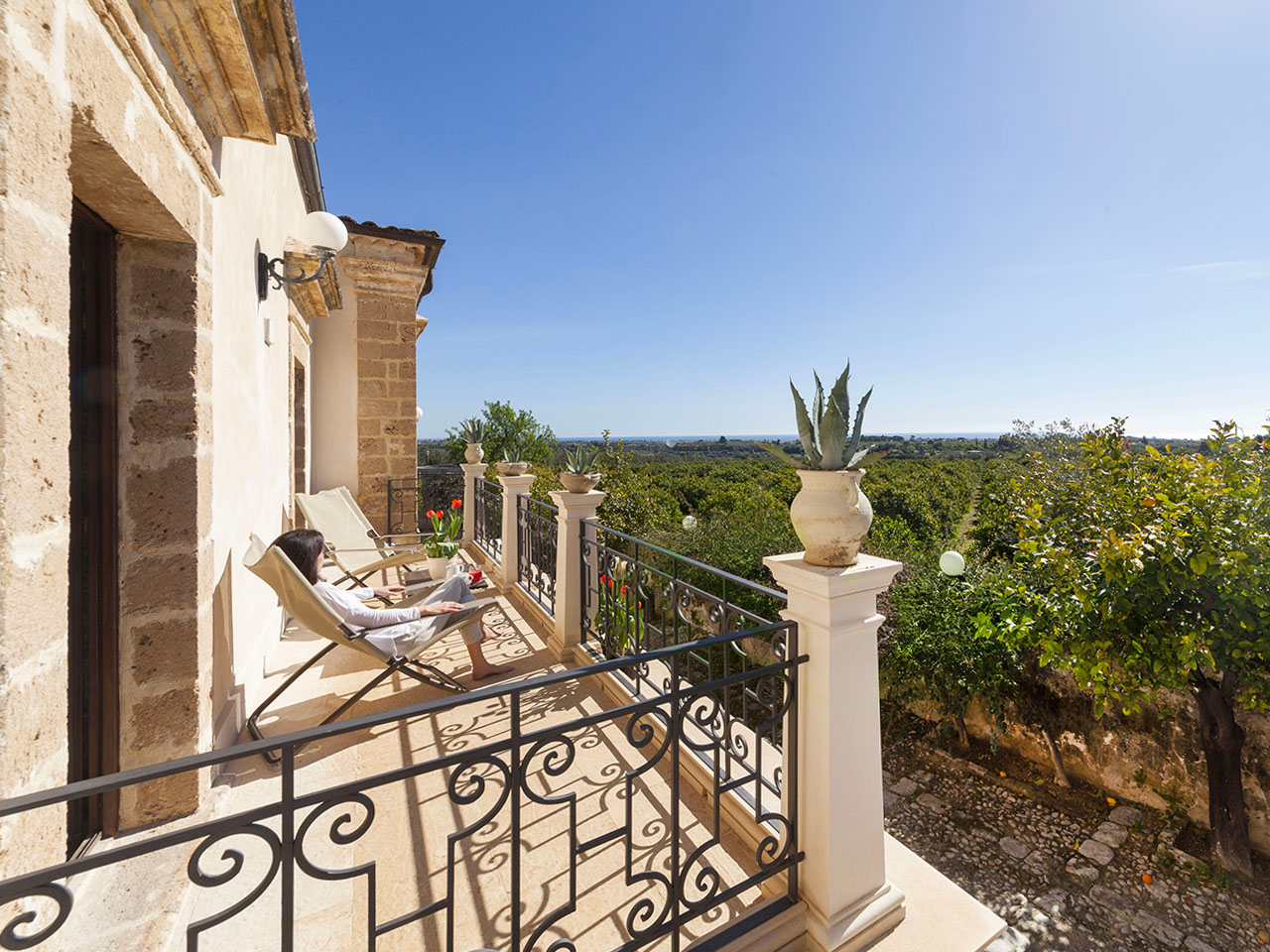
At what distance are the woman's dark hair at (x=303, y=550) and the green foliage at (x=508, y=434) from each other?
1150cm

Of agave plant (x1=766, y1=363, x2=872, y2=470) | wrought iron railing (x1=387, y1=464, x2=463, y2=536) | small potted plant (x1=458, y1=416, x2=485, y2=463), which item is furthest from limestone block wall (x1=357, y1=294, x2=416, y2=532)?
agave plant (x1=766, y1=363, x2=872, y2=470)

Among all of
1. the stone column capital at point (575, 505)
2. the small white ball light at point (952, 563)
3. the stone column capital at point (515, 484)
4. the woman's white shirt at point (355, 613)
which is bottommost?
the small white ball light at point (952, 563)

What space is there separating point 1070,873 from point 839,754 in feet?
11.2

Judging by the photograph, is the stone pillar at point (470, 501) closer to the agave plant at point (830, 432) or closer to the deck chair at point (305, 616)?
the deck chair at point (305, 616)

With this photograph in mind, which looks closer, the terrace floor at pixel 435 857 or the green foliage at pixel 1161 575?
the terrace floor at pixel 435 857

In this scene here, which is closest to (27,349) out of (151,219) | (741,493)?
(151,219)

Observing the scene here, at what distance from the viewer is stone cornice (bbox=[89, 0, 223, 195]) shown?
4.15 feet

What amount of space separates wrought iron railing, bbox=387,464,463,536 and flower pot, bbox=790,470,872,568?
7253 millimetres

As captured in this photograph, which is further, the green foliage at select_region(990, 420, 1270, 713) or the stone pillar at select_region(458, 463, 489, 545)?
the stone pillar at select_region(458, 463, 489, 545)

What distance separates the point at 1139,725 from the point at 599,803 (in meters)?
4.86

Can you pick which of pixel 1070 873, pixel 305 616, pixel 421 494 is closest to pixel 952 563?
pixel 1070 873

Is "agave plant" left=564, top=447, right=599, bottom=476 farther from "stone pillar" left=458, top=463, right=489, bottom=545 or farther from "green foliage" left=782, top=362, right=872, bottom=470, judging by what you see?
"stone pillar" left=458, top=463, right=489, bottom=545

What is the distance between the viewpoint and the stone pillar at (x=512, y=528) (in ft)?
17.3

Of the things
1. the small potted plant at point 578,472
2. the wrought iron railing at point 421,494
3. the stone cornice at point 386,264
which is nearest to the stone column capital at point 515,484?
the small potted plant at point 578,472
